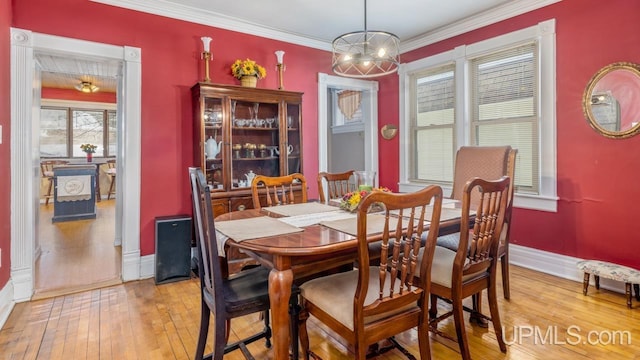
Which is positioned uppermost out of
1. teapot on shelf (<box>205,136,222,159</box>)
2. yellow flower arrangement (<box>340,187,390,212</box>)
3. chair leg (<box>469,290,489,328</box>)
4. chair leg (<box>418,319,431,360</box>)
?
teapot on shelf (<box>205,136,222,159</box>)

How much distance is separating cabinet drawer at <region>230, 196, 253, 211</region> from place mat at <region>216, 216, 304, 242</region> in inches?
58.5

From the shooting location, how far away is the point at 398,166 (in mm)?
4859

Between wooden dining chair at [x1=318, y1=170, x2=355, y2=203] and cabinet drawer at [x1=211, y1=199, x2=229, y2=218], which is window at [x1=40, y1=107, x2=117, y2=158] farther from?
wooden dining chair at [x1=318, y1=170, x2=355, y2=203]

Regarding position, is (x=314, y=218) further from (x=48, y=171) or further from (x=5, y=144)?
(x=48, y=171)

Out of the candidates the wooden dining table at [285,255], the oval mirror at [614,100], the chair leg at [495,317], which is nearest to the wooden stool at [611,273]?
the oval mirror at [614,100]

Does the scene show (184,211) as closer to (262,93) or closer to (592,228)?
(262,93)

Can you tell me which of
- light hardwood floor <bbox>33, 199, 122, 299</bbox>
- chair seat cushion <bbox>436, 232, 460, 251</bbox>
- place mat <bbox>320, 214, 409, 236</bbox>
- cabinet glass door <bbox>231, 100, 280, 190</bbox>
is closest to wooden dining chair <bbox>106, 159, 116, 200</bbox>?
light hardwood floor <bbox>33, 199, 122, 299</bbox>

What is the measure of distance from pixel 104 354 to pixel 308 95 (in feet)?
11.1

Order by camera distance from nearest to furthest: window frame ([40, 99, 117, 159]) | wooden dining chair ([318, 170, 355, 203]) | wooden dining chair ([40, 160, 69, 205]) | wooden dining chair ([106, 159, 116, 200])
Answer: wooden dining chair ([318, 170, 355, 203]) < wooden dining chair ([40, 160, 69, 205]) < window frame ([40, 99, 117, 159]) < wooden dining chair ([106, 159, 116, 200])

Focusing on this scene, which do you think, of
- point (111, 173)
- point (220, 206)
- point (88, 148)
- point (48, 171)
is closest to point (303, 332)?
point (220, 206)

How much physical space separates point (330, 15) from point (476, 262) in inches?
116

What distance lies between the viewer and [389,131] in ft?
16.1

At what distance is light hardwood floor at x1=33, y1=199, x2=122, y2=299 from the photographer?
124 inches

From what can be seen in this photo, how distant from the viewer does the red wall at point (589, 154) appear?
2.81 m
